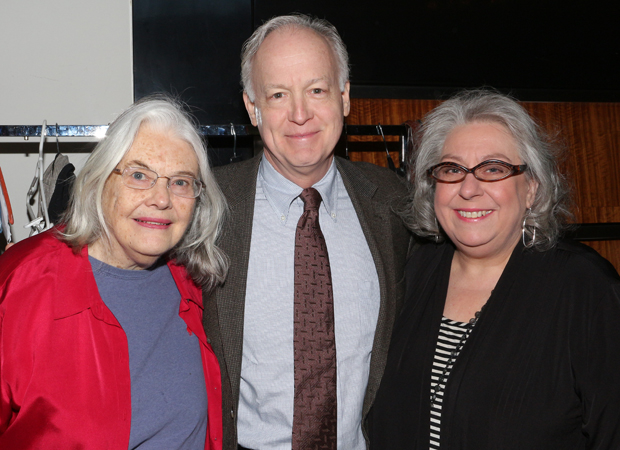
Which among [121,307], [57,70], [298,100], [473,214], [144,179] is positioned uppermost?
[57,70]

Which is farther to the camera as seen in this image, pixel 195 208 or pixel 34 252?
pixel 195 208

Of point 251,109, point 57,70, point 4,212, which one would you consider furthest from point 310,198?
point 57,70

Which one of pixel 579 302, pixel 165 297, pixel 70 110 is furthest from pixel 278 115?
pixel 70 110

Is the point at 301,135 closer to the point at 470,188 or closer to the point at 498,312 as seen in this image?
the point at 470,188

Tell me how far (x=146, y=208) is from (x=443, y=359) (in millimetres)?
1095

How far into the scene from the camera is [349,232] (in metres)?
2.02

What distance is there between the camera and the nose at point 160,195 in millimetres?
1577

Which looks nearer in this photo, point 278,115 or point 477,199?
point 477,199

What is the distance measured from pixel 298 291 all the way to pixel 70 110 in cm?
187

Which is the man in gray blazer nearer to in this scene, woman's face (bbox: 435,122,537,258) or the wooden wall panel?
woman's face (bbox: 435,122,537,258)

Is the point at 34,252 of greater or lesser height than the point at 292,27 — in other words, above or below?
below

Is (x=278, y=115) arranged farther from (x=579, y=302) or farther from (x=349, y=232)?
(x=579, y=302)

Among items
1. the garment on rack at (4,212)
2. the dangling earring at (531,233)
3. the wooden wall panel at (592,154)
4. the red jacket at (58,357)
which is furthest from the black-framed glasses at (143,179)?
the wooden wall panel at (592,154)

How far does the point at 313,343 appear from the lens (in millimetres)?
1788
